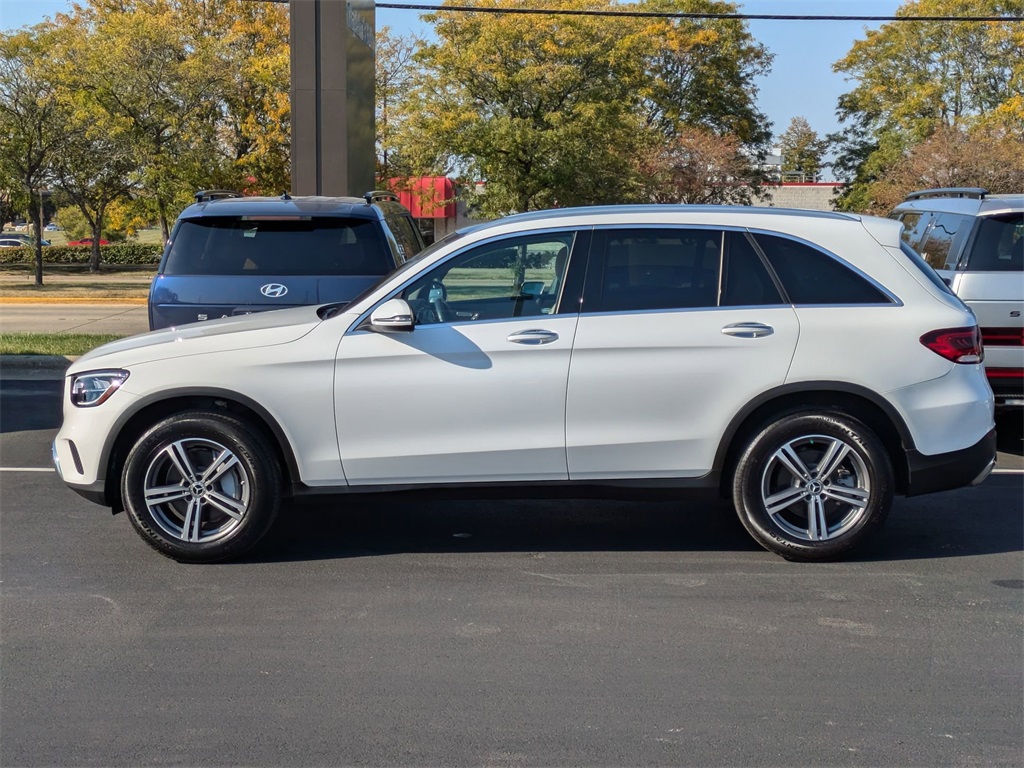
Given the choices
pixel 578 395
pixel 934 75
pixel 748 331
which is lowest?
pixel 578 395

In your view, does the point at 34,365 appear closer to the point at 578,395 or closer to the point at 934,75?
the point at 578,395

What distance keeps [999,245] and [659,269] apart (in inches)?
154

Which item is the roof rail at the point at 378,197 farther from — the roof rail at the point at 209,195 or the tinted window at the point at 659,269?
the tinted window at the point at 659,269

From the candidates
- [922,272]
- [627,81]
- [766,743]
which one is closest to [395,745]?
[766,743]


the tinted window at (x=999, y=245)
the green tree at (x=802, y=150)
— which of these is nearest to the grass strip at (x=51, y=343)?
the tinted window at (x=999, y=245)

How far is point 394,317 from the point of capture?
5473mm

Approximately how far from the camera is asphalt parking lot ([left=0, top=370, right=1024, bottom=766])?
150 inches

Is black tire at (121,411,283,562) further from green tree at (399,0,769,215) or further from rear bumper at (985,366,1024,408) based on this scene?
green tree at (399,0,769,215)

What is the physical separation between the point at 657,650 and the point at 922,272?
8.48 feet

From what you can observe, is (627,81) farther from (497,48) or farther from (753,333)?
(753,333)

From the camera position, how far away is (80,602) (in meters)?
5.15

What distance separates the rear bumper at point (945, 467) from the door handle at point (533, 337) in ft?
6.32

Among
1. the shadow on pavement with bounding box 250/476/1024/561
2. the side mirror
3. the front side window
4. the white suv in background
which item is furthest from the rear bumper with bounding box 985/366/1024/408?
the side mirror

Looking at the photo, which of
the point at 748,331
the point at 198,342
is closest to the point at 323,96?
the point at 198,342
